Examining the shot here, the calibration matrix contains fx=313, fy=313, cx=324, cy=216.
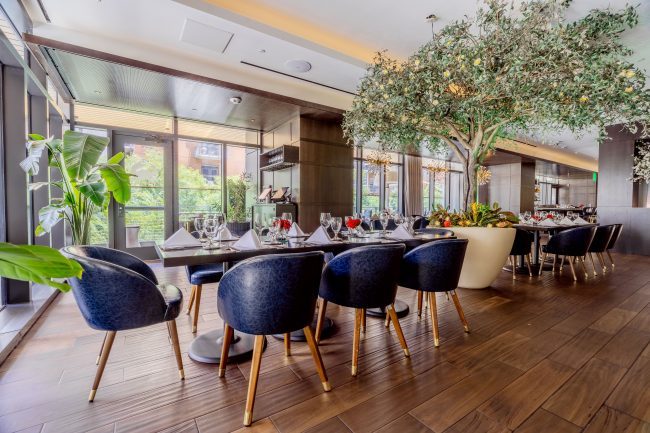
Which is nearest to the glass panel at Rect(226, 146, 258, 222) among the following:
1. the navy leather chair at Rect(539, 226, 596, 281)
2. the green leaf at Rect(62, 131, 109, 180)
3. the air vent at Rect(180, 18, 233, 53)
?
the air vent at Rect(180, 18, 233, 53)

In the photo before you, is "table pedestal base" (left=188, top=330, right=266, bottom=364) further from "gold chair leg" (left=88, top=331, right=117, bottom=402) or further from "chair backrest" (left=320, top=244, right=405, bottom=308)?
"chair backrest" (left=320, top=244, right=405, bottom=308)

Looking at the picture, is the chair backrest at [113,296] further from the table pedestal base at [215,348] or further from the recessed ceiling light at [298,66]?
the recessed ceiling light at [298,66]

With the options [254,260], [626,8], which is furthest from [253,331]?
[626,8]

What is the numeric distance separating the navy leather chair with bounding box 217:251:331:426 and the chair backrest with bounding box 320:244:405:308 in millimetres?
353

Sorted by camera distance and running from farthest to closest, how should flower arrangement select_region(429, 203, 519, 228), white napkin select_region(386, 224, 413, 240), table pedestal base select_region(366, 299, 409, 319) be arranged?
flower arrangement select_region(429, 203, 519, 228) → table pedestal base select_region(366, 299, 409, 319) → white napkin select_region(386, 224, 413, 240)

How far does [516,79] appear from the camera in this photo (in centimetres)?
278

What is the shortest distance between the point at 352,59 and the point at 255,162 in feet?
12.5

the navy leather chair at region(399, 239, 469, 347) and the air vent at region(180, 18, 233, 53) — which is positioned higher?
the air vent at region(180, 18, 233, 53)

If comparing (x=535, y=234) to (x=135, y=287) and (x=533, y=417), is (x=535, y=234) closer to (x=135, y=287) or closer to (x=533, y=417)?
(x=533, y=417)

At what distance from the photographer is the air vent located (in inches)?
Answer: 142

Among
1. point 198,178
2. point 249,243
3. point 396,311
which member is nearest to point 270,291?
point 249,243

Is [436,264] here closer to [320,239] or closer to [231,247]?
[320,239]

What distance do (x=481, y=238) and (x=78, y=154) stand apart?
4547mm

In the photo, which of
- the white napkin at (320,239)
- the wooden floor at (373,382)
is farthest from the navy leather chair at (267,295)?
the white napkin at (320,239)
